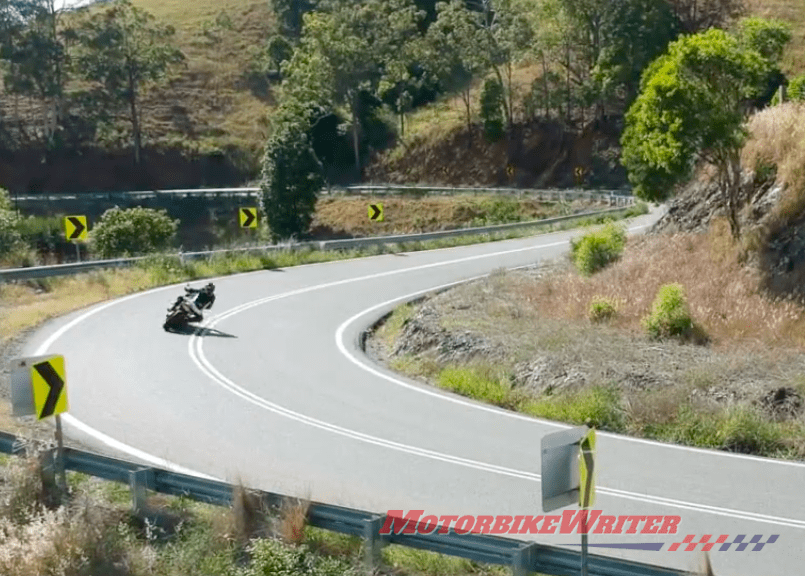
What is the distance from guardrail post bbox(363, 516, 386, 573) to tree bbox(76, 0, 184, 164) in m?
77.5

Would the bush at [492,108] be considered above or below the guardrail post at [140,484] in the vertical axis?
above

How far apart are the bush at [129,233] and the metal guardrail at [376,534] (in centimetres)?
3191

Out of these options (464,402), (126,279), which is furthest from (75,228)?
(464,402)

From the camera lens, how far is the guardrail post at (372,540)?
9.57m

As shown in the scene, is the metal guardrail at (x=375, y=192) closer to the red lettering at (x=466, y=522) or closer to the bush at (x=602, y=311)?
the bush at (x=602, y=311)

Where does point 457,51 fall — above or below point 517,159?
above

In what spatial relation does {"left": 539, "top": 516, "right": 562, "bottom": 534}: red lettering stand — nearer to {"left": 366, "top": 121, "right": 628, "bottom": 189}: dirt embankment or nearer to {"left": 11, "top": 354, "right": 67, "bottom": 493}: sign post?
{"left": 11, "top": 354, "right": 67, "bottom": 493}: sign post

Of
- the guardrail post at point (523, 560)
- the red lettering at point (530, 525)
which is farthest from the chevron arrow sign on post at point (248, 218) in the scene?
the guardrail post at point (523, 560)

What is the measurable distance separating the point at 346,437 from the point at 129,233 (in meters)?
31.2

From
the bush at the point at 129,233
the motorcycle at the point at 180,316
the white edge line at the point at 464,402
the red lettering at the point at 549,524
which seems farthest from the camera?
the bush at the point at 129,233

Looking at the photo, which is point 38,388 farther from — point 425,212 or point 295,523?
point 425,212

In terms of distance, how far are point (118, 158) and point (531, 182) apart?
3147 cm

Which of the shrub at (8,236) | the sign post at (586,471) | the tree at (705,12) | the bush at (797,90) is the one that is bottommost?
the shrub at (8,236)

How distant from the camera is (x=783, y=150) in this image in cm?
2364
